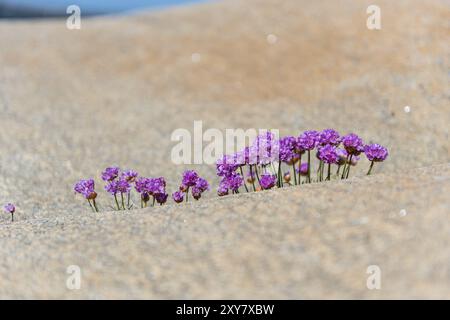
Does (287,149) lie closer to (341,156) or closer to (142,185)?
(341,156)

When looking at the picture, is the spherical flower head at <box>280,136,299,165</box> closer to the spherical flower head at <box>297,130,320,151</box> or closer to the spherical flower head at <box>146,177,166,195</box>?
the spherical flower head at <box>297,130,320,151</box>

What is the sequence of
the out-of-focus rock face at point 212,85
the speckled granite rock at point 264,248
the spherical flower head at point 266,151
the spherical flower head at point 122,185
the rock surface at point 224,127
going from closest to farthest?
the speckled granite rock at point 264,248 → the rock surface at point 224,127 → the spherical flower head at point 266,151 → the spherical flower head at point 122,185 → the out-of-focus rock face at point 212,85

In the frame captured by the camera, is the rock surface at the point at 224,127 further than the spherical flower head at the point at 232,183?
No

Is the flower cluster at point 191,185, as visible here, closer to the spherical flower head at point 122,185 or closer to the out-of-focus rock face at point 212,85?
the spherical flower head at point 122,185

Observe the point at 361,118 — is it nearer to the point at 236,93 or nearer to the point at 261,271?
the point at 236,93

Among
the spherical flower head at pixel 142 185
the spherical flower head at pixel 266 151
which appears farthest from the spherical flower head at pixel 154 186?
the spherical flower head at pixel 266 151

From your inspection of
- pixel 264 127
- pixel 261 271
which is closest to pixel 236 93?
pixel 264 127
